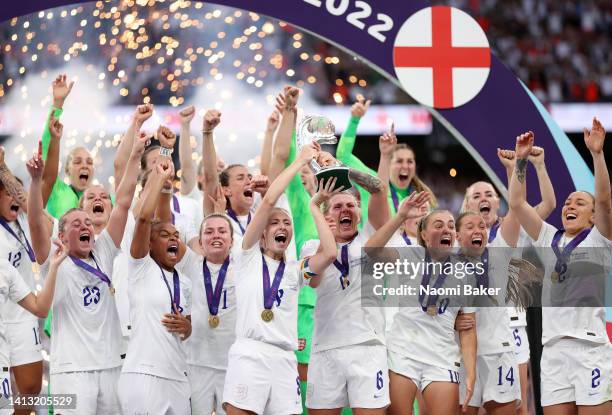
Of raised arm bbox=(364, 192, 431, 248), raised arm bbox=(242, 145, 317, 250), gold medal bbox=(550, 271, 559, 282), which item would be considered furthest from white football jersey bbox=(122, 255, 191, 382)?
gold medal bbox=(550, 271, 559, 282)

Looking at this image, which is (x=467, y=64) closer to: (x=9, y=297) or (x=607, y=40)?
(x=9, y=297)

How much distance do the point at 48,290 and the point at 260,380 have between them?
124 cm

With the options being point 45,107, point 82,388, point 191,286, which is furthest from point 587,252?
point 45,107

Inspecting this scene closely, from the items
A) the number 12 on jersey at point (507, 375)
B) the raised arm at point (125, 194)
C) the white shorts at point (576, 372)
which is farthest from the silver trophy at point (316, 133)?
the white shorts at point (576, 372)

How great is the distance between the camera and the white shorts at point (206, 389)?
6844 mm

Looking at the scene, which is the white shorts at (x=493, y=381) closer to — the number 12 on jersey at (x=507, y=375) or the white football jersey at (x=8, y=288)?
the number 12 on jersey at (x=507, y=375)

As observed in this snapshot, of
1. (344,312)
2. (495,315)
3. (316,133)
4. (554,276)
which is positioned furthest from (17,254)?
(554,276)

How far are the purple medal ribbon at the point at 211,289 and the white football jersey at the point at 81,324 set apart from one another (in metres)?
0.57

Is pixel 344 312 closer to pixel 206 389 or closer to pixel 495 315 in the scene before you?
pixel 206 389

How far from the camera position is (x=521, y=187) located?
22.9 feet

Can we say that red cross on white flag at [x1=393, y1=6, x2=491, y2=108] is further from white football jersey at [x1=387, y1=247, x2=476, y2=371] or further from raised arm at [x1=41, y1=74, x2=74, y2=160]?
raised arm at [x1=41, y1=74, x2=74, y2=160]

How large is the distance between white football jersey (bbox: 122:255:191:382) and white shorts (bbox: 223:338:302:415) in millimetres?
410

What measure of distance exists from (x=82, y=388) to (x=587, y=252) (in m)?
3.01

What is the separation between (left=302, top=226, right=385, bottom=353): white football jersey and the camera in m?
6.56
